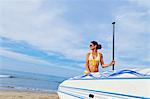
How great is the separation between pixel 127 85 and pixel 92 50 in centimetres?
314

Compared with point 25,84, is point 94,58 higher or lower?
higher

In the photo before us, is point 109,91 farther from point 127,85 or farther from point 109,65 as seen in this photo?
point 109,65

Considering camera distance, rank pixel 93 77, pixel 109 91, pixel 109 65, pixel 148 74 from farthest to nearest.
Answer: pixel 109 65, pixel 93 77, pixel 109 91, pixel 148 74

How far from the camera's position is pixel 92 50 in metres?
7.32

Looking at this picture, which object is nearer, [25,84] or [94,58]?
[94,58]

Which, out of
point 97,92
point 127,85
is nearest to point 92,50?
point 97,92

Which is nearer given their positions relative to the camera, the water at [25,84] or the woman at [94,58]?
the woman at [94,58]

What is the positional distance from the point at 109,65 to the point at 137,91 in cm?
304

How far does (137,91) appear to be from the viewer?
3943mm

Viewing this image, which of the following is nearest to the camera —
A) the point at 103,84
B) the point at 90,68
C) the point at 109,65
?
the point at 103,84

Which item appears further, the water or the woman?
the water

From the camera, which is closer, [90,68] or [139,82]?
[139,82]

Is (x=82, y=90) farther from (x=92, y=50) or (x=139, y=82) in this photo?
(x=139, y=82)

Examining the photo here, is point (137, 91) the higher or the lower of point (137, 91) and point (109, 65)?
the lower
